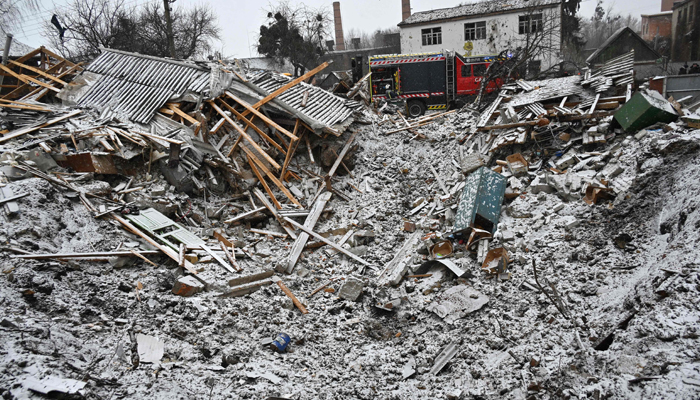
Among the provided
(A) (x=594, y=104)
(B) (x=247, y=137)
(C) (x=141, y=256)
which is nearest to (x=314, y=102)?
(B) (x=247, y=137)

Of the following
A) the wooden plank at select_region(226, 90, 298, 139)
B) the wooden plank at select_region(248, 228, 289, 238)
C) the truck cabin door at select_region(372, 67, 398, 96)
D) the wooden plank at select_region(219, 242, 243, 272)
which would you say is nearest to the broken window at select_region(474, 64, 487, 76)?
the truck cabin door at select_region(372, 67, 398, 96)

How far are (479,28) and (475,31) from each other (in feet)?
1.10

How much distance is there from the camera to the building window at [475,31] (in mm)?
29188

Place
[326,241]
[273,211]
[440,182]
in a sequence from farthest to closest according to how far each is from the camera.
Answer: [440,182], [273,211], [326,241]

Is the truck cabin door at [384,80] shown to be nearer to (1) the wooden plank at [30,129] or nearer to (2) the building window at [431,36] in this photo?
(1) the wooden plank at [30,129]

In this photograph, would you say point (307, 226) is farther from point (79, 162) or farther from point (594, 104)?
point (594, 104)

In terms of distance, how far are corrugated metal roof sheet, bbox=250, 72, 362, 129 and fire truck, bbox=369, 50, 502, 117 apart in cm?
596

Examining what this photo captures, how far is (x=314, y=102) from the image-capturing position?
10.2 metres

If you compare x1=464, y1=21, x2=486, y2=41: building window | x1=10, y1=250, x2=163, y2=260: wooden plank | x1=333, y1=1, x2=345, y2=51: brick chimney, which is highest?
x1=333, y1=1, x2=345, y2=51: brick chimney

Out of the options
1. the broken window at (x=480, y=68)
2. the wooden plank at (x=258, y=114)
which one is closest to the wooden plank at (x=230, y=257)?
the wooden plank at (x=258, y=114)

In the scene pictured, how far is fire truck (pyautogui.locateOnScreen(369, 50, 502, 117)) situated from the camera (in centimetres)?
1616

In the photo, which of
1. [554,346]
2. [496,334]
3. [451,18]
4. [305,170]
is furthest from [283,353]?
[451,18]

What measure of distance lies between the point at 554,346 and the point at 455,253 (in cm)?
258

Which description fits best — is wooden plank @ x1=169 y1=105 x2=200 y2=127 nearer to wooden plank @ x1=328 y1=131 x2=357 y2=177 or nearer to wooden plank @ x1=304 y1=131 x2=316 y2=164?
wooden plank @ x1=304 y1=131 x2=316 y2=164
